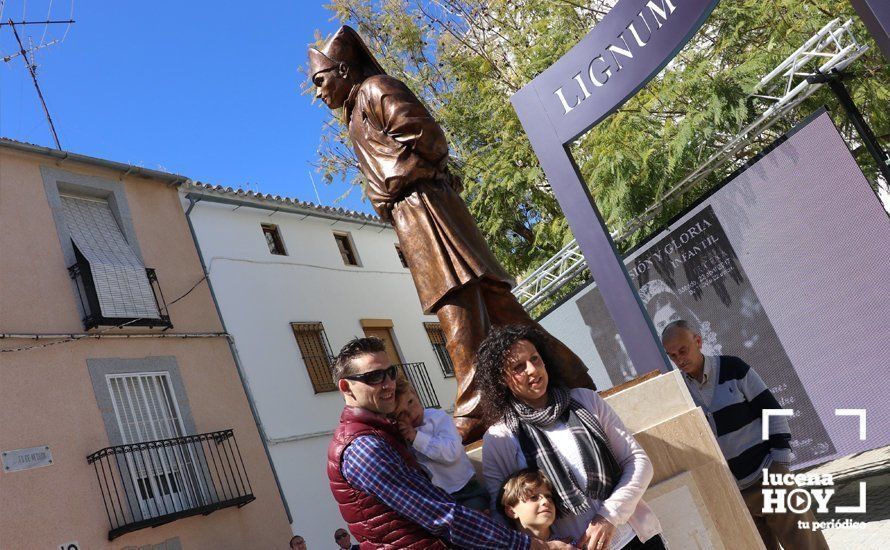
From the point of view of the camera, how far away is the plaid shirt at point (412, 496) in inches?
101

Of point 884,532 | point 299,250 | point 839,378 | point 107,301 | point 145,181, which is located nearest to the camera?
point 884,532

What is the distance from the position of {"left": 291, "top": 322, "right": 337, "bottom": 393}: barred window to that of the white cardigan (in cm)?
1323

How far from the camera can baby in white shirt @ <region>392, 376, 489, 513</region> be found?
2.97m

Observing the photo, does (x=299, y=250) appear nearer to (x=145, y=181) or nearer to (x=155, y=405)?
(x=145, y=181)

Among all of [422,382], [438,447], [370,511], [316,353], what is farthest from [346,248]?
[370,511]

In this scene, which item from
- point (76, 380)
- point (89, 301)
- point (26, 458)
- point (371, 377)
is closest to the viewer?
point (371, 377)

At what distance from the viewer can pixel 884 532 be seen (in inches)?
215

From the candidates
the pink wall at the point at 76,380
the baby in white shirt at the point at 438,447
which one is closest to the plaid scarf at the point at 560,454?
the baby in white shirt at the point at 438,447

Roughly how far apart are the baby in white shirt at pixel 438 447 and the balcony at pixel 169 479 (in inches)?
376

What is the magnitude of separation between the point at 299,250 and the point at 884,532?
45.5 feet

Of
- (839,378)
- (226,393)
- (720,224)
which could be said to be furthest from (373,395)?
(226,393)

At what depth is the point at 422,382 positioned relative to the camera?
1861 cm

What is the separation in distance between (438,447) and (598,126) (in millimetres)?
8183

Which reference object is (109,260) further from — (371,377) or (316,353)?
(371,377)
